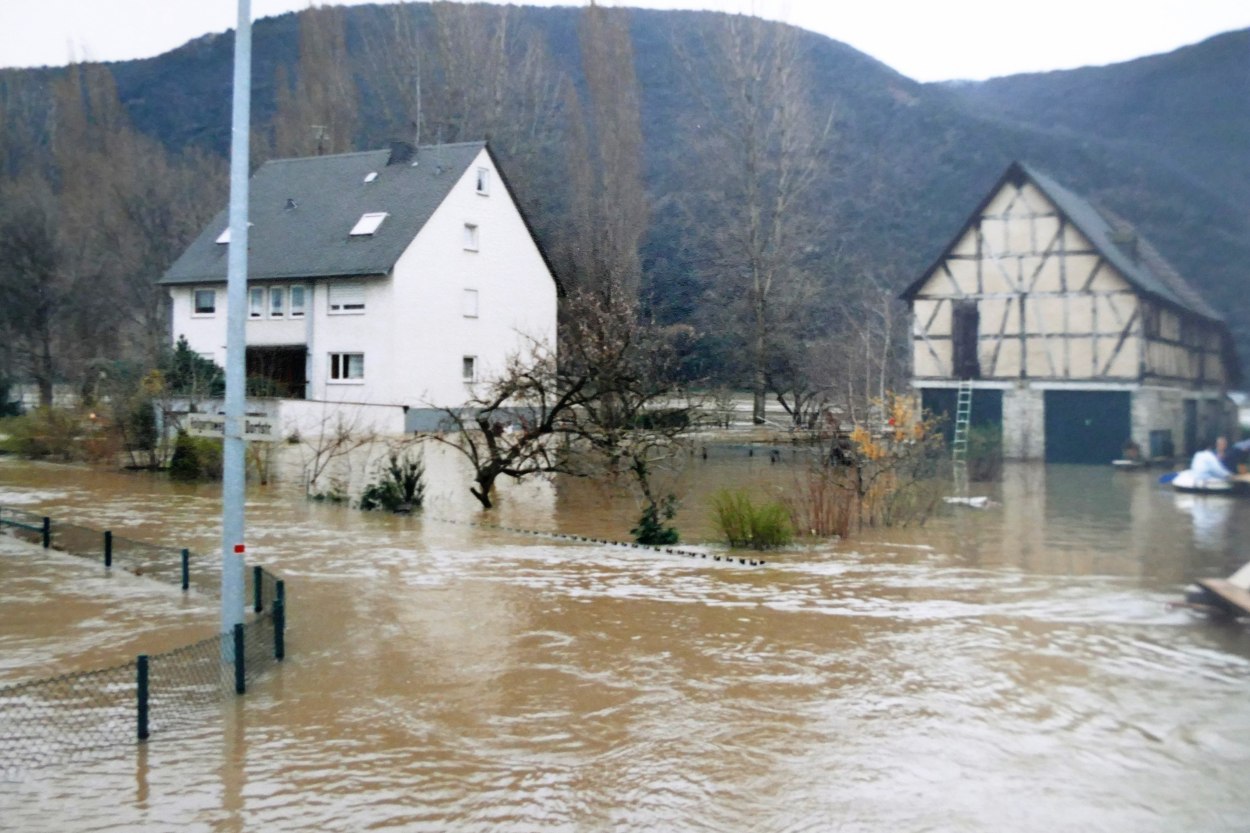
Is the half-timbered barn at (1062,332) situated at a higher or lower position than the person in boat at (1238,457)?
higher

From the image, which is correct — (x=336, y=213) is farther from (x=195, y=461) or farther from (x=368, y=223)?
(x=195, y=461)

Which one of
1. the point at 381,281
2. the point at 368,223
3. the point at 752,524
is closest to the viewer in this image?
the point at 752,524

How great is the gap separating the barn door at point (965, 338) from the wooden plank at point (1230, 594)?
19181 mm

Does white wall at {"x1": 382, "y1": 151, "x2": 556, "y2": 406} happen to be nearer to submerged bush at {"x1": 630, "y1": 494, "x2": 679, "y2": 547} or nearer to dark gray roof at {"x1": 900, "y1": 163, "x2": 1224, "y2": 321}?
dark gray roof at {"x1": 900, "y1": 163, "x2": 1224, "y2": 321}

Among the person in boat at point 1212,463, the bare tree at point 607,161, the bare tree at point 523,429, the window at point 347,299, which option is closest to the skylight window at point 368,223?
the window at point 347,299

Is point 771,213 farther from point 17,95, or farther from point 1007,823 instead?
point 17,95

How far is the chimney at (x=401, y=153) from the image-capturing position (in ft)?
124

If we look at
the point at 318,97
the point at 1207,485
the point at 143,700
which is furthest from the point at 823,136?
the point at 143,700

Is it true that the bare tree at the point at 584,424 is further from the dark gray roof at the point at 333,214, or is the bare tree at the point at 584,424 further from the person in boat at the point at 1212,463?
the dark gray roof at the point at 333,214

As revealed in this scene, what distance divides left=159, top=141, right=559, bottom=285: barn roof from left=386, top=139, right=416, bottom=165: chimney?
0.11ft

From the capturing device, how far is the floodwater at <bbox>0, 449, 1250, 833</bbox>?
6.30 meters

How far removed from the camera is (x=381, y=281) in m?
34.4

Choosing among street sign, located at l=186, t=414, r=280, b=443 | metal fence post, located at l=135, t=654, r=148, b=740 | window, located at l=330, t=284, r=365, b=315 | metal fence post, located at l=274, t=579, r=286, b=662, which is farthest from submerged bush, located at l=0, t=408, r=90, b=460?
metal fence post, located at l=135, t=654, r=148, b=740

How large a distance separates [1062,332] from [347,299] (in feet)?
65.6
